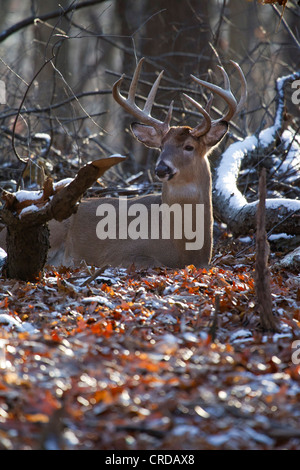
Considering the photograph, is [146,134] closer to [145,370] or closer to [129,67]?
[145,370]

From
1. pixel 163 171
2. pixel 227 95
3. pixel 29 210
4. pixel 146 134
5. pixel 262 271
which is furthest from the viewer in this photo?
pixel 146 134

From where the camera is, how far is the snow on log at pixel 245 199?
7.23 m

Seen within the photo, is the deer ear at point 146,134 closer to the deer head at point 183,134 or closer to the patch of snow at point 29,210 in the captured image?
the deer head at point 183,134

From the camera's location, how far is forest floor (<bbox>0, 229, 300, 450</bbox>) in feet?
9.47

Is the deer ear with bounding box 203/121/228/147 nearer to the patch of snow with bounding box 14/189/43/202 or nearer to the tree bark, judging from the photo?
the patch of snow with bounding box 14/189/43/202

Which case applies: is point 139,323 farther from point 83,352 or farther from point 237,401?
point 237,401

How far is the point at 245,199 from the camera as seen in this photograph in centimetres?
782

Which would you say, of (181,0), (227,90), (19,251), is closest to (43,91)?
(181,0)

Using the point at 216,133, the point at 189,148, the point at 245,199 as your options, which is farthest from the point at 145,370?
the point at 245,199

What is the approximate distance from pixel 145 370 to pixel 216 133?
4.25 m

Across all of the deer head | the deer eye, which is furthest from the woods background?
the deer eye

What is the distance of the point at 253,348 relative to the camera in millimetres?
3914

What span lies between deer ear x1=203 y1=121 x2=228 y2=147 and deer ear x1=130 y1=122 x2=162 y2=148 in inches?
21.9
